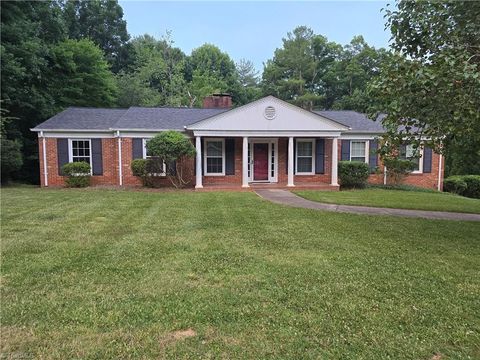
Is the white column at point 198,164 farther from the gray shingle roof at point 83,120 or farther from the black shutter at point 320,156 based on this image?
the black shutter at point 320,156

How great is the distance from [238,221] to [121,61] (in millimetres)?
38001

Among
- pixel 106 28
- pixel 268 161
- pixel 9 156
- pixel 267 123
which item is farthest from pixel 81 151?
pixel 106 28

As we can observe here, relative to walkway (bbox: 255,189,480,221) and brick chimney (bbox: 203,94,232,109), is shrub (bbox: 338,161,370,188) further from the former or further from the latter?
brick chimney (bbox: 203,94,232,109)

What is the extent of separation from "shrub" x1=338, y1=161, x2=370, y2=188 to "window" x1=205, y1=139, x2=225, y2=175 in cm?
528

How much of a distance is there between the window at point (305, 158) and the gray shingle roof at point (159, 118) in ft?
16.1

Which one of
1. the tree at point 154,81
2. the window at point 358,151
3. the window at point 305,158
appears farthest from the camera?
the tree at point 154,81

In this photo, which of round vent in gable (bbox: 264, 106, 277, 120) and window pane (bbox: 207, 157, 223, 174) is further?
window pane (bbox: 207, 157, 223, 174)

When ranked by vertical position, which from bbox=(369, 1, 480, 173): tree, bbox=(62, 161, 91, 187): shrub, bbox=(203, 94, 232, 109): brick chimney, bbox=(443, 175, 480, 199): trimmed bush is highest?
bbox=(203, 94, 232, 109): brick chimney

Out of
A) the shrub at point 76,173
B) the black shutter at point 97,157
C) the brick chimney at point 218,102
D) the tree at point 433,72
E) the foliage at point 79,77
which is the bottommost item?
the shrub at point 76,173

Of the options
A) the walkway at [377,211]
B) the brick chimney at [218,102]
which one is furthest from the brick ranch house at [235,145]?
the walkway at [377,211]

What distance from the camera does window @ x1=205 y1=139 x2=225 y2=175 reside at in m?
15.9

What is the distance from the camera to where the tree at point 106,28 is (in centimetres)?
3828

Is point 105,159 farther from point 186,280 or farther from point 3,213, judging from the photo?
point 186,280

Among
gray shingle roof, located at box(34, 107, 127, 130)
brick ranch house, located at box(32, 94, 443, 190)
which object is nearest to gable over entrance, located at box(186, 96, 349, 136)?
brick ranch house, located at box(32, 94, 443, 190)
